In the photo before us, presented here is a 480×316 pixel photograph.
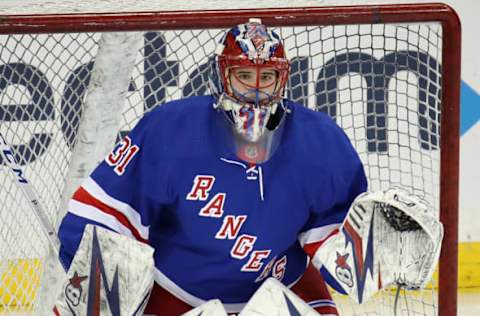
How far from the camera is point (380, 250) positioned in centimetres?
195

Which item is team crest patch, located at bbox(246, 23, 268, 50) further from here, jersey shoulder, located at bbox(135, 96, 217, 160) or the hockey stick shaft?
the hockey stick shaft

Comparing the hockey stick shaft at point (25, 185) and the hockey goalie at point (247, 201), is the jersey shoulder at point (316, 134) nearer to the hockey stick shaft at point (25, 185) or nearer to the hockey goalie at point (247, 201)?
the hockey goalie at point (247, 201)

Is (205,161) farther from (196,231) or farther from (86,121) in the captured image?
(86,121)

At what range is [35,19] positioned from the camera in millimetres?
2162

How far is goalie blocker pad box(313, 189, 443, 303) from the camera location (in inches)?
76.0

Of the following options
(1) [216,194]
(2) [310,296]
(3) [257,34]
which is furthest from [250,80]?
(2) [310,296]

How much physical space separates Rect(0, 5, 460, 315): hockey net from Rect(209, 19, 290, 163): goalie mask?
16 cm

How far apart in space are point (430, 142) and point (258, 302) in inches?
23.6

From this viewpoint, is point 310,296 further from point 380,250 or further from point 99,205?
point 99,205

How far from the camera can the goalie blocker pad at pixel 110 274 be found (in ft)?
6.17

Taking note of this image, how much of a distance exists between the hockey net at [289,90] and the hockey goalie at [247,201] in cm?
19

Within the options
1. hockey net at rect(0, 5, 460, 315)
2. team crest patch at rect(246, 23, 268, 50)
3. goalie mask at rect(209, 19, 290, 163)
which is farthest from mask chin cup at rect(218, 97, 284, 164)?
hockey net at rect(0, 5, 460, 315)

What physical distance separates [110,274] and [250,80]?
0.41 metres

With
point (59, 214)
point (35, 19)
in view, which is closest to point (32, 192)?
point (59, 214)
